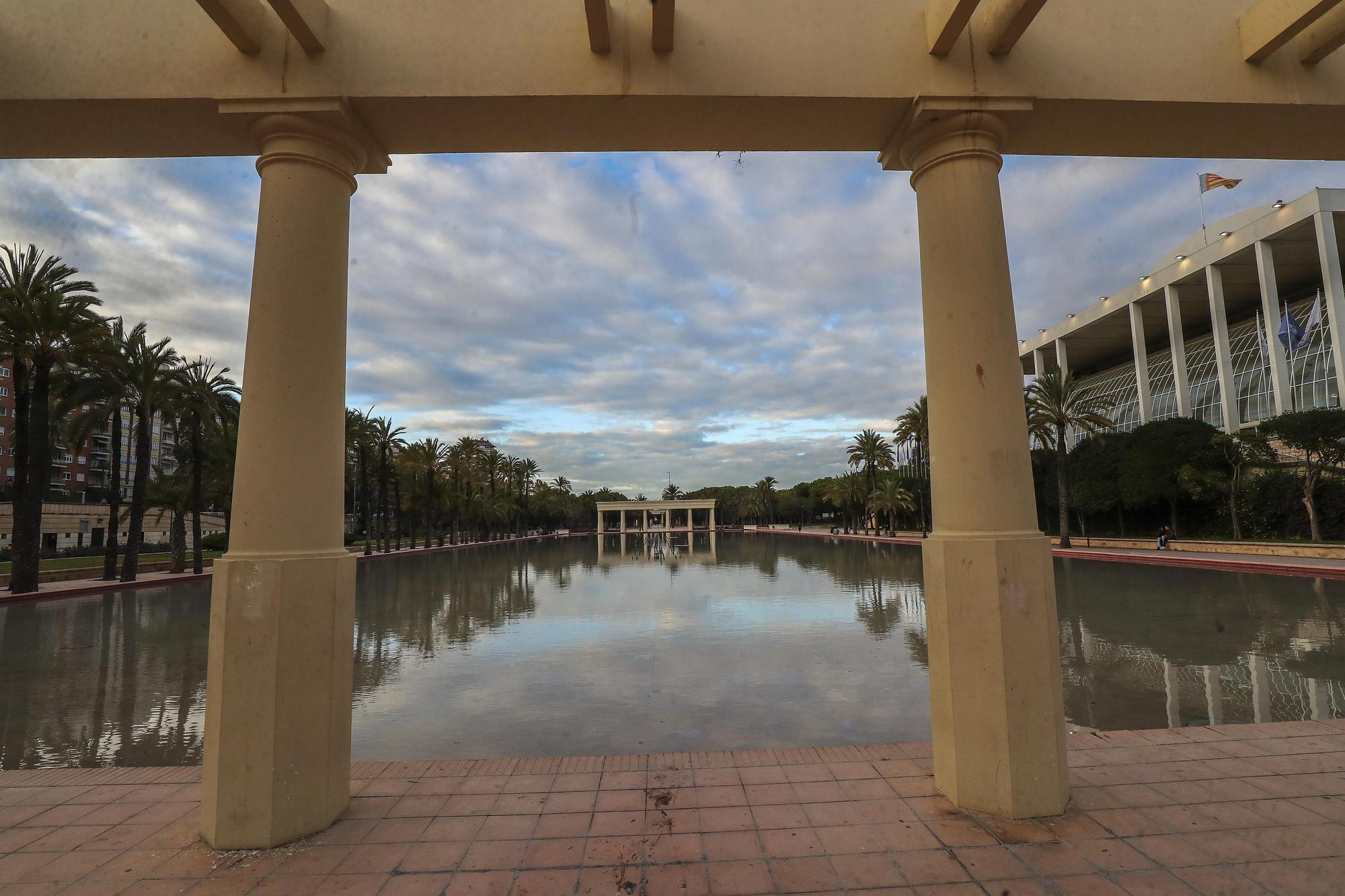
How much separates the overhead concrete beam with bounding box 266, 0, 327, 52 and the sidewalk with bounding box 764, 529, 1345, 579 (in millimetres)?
14420

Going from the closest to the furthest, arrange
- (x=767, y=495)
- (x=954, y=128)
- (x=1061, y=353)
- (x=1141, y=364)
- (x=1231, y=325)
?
(x=954, y=128) → (x=1141, y=364) → (x=1231, y=325) → (x=1061, y=353) → (x=767, y=495)

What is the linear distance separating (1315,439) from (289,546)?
33575 mm

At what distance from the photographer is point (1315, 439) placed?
25.3 m

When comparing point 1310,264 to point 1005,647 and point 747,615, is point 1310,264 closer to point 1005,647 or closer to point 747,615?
point 747,615

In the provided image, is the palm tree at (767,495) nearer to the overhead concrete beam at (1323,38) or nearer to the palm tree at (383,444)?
the palm tree at (383,444)

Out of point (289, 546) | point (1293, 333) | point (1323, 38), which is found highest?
point (1293, 333)

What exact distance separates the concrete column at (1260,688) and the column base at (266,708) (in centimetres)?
722

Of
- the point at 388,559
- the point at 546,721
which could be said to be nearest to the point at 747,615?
the point at 546,721

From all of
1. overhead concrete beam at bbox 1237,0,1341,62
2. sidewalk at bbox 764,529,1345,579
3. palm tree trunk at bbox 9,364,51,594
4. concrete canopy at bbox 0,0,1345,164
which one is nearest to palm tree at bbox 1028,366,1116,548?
sidewalk at bbox 764,529,1345,579

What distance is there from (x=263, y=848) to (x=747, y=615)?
36.6ft

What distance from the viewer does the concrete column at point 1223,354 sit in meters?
37.9

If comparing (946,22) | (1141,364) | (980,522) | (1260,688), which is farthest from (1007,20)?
(1141,364)

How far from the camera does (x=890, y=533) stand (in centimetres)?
5412

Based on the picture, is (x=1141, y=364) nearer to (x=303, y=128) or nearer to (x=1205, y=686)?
(x=1205, y=686)
